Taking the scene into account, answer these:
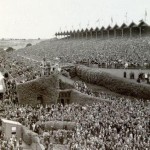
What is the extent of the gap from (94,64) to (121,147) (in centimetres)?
2736

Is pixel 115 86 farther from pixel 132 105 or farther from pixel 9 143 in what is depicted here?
pixel 9 143

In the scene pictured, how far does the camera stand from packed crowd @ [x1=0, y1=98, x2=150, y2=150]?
68.9 feet

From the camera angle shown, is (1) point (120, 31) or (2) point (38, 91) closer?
(2) point (38, 91)

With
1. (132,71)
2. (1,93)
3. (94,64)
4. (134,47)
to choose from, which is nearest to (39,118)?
(1,93)

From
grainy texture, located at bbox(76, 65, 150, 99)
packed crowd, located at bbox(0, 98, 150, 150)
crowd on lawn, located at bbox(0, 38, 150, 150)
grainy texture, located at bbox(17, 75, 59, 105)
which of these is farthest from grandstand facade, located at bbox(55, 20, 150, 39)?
packed crowd, located at bbox(0, 98, 150, 150)

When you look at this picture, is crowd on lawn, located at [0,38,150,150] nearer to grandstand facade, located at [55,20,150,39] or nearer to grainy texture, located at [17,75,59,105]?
grainy texture, located at [17,75,59,105]

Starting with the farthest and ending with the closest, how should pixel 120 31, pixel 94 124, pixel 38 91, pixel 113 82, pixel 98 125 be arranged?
pixel 120 31
pixel 113 82
pixel 38 91
pixel 94 124
pixel 98 125

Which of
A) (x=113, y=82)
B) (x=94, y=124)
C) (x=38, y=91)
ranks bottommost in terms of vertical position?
(x=113, y=82)

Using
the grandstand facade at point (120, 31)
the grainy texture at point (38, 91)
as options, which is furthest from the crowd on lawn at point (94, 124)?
the grandstand facade at point (120, 31)

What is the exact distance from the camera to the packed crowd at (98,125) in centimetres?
2100

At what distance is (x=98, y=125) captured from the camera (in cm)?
2394

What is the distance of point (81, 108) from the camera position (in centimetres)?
2961

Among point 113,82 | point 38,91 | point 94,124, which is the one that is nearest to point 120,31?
point 113,82

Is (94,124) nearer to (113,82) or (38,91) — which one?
(38,91)
